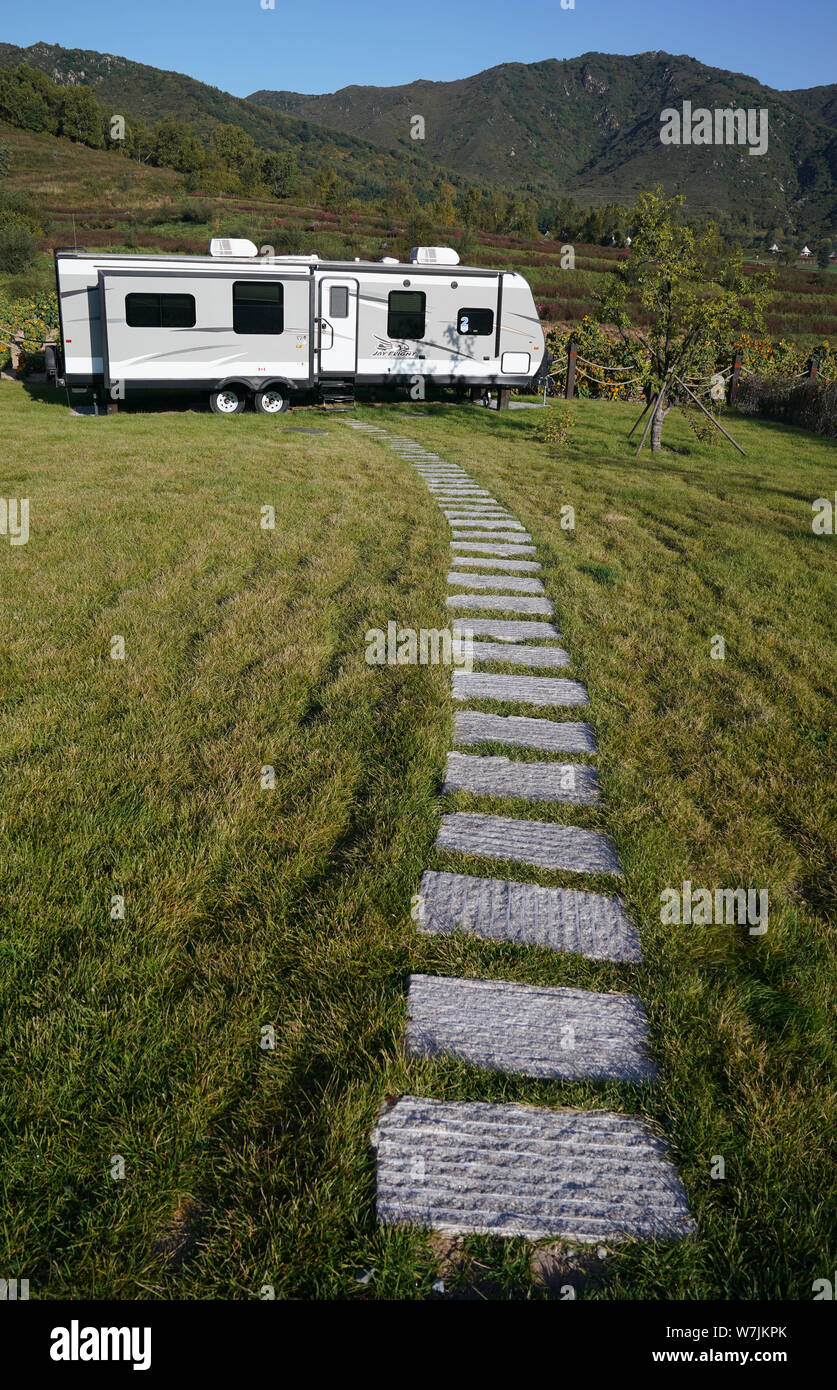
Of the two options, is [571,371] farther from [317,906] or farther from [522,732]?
[317,906]

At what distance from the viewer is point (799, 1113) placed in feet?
6.20

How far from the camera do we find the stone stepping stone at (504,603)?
5.32 meters

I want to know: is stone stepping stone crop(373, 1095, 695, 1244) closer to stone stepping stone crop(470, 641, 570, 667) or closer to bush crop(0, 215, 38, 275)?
stone stepping stone crop(470, 641, 570, 667)

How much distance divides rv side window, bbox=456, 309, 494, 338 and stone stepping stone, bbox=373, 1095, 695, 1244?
16.1 metres

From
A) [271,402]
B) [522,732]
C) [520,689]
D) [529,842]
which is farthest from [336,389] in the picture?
[529,842]

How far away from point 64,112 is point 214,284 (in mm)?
88477

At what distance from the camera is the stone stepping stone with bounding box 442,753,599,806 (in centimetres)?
322

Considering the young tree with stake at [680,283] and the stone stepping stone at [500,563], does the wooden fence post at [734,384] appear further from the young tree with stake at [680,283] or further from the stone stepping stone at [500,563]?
the stone stepping stone at [500,563]

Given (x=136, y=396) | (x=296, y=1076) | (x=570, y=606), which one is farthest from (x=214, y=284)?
(x=296, y=1076)

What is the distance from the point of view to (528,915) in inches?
101

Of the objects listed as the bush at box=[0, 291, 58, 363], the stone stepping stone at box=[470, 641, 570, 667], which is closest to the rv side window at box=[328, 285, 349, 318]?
the bush at box=[0, 291, 58, 363]

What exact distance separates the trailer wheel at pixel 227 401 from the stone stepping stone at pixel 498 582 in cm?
962
